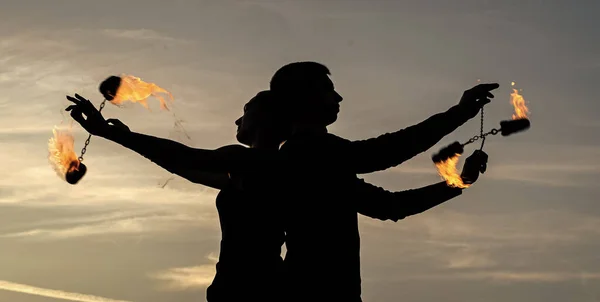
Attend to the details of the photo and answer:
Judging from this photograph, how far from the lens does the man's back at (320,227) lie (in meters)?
6.60

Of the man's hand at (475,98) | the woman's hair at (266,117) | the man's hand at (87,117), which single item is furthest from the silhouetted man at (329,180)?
the man's hand at (87,117)

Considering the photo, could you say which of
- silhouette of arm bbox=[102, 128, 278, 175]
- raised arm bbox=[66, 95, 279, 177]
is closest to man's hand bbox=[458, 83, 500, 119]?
raised arm bbox=[66, 95, 279, 177]

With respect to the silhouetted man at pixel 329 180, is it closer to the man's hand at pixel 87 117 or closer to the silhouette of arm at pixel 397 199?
the silhouette of arm at pixel 397 199

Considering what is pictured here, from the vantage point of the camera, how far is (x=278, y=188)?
6871 mm

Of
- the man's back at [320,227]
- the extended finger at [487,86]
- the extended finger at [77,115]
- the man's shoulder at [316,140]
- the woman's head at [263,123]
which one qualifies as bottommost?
the man's back at [320,227]

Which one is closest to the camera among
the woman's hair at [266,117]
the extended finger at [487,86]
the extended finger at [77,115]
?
the extended finger at [487,86]

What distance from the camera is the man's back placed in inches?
260

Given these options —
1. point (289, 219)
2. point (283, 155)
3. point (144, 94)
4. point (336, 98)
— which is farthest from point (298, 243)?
point (144, 94)

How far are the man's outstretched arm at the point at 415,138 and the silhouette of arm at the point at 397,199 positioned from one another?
1.41 ft

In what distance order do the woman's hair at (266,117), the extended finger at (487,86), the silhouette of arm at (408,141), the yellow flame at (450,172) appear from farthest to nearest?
the woman's hair at (266,117) → the yellow flame at (450,172) → the extended finger at (487,86) → the silhouette of arm at (408,141)

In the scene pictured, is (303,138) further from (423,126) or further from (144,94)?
(144,94)

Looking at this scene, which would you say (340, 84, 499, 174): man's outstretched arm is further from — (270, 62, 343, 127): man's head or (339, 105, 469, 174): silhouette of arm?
(270, 62, 343, 127): man's head

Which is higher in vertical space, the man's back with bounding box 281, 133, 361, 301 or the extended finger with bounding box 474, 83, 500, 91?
the extended finger with bounding box 474, 83, 500, 91

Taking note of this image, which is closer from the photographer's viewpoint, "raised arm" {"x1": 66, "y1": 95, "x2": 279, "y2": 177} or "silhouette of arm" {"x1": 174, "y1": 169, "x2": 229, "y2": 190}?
"raised arm" {"x1": 66, "y1": 95, "x2": 279, "y2": 177}
